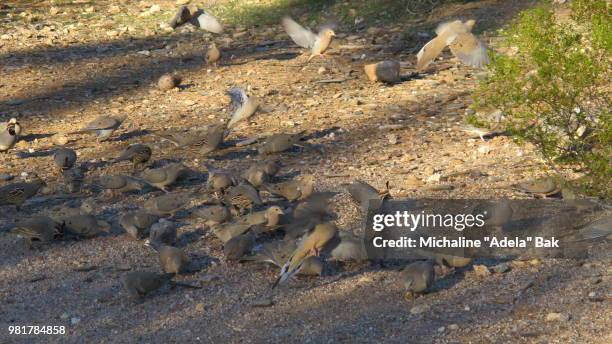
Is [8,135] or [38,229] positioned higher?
[38,229]

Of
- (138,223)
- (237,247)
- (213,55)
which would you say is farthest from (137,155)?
(213,55)

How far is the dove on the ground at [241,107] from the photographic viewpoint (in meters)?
8.97

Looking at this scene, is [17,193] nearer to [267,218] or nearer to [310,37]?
[267,218]

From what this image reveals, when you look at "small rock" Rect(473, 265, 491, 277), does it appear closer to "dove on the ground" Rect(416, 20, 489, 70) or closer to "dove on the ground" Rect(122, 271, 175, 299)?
"dove on the ground" Rect(122, 271, 175, 299)

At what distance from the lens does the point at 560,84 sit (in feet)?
21.1

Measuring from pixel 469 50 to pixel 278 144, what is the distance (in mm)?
2508

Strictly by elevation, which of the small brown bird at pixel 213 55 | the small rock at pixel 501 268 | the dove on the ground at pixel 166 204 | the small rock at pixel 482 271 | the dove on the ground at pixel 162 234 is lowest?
the small brown bird at pixel 213 55

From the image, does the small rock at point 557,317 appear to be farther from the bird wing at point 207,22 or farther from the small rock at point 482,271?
the bird wing at point 207,22

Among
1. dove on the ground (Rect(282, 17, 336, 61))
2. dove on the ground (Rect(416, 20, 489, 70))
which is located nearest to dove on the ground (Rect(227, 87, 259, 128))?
dove on the ground (Rect(282, 17, 336, 61))

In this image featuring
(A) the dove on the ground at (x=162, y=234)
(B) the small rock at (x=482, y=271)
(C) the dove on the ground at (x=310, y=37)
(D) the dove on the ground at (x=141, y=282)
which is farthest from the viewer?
(C) the dove on the ground at (x=310, y=37)

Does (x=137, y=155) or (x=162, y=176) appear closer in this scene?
(x=162, y=176)

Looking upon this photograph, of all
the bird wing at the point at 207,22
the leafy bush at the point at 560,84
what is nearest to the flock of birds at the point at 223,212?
the leafy bush at the point at 560,84

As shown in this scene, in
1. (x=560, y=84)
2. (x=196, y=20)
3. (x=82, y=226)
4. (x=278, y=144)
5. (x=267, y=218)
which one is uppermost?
(x=560, y=84)

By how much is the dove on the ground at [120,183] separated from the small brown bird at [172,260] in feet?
4.76
